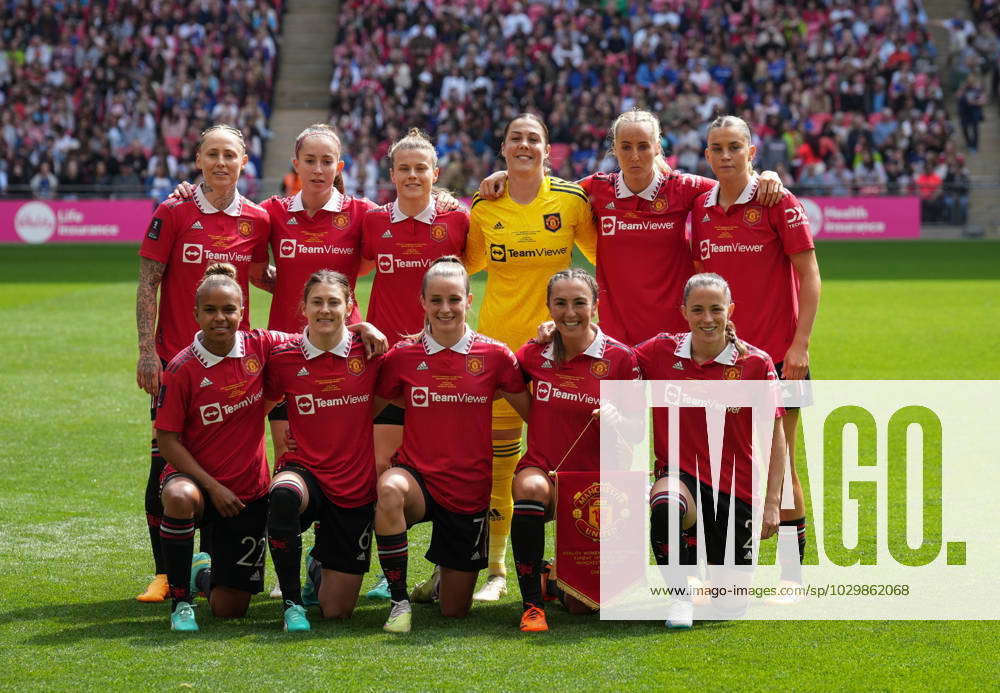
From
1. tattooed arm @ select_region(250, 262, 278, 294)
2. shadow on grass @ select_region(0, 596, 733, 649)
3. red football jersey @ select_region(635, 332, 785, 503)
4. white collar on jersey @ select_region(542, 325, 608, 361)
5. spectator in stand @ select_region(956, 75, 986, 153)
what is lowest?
shadow on grass @ select_region(0, 596, 733, 649)

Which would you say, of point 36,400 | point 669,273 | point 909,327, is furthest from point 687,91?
point 669,273

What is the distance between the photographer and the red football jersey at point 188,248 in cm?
603

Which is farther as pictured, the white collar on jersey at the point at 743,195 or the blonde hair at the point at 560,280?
the white collar on jersey at the point at 743,195

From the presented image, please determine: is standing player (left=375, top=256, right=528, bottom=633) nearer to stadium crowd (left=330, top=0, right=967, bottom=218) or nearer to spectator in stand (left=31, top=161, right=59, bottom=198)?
stadium crowd (left=330, top=0, right=967, bottom=218)

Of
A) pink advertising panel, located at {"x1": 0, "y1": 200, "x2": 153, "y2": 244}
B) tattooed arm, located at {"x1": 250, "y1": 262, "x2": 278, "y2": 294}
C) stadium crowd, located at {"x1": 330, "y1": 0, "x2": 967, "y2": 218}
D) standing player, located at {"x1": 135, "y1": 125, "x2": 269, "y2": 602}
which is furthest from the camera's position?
stadium crowd, located at {"x1": 330, "y1": 0, "x2": 967, "y2": 218}

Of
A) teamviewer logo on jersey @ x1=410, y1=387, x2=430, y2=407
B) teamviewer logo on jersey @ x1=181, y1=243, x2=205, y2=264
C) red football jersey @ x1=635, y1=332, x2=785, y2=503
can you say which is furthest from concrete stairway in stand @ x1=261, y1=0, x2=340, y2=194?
red football jersey @ x1=635, y1=332, x2=785, y2=503

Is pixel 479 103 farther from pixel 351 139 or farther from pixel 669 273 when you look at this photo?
pixel 669 273

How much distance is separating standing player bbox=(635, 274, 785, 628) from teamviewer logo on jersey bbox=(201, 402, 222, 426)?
1790 mm

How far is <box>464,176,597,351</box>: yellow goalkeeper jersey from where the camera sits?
19.9ft

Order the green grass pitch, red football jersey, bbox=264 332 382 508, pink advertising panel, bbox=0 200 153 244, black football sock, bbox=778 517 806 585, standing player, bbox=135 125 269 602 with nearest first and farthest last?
the green grass pitch < red football jersey, bbox=264 332 382 508 < black football sock, bbox=778 517 806 585 < standing player, bbox=135 125 269 602 < pink advertising panel, bbox=0 200 153 244

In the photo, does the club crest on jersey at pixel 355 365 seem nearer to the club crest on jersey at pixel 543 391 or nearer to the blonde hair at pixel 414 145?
the club crest on jersey at pixel 543 391

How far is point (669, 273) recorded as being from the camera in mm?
6035

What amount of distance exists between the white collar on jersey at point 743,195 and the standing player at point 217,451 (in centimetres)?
205

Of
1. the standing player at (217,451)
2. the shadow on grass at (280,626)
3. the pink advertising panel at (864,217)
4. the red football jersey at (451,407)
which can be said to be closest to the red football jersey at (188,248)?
the standing player at (217,451)
